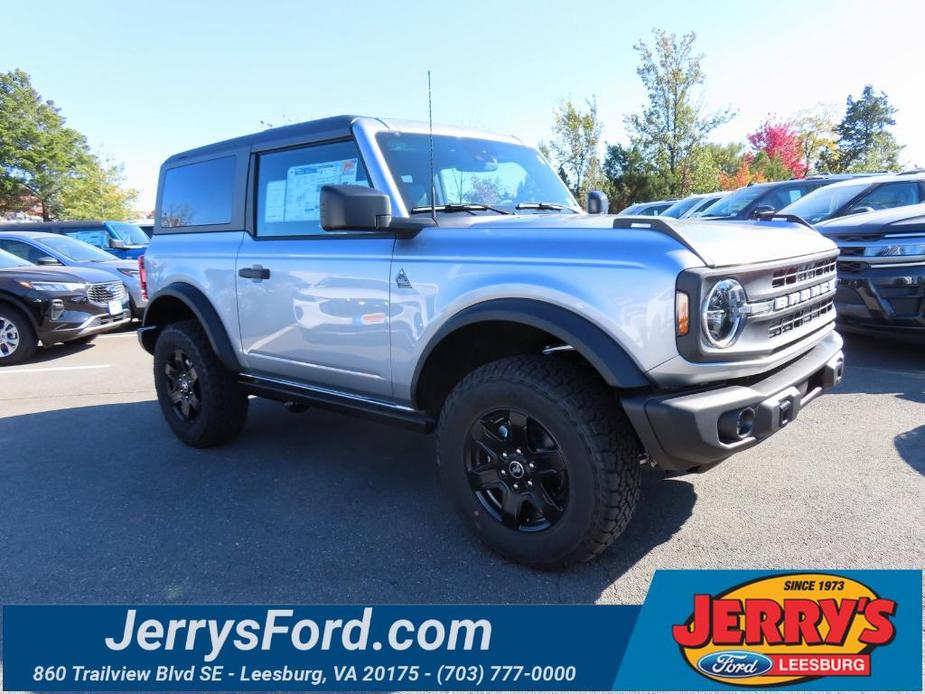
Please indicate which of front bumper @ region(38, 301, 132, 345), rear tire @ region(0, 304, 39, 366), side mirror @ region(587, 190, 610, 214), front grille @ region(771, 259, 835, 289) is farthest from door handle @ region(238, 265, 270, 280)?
rear tire @ region(0, 304, 39, 366)

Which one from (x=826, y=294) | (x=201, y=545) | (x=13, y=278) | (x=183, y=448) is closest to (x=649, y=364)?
(x=826, y=294)

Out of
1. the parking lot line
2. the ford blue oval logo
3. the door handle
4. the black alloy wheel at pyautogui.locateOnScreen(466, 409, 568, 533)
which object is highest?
the door handle

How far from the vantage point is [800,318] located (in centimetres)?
266

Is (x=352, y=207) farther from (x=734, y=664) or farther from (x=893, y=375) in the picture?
(x=893, y=375)

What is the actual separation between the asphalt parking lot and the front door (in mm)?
694

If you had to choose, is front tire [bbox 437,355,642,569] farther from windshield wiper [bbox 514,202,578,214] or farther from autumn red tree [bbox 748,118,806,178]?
autumn red tree [bbox 748,118,806,178]

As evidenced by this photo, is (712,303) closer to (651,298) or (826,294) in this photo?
(651,298)

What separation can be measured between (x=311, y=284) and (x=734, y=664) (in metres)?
2.49

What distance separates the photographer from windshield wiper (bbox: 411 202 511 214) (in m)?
3.01

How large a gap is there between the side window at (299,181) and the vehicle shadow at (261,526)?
147 cm

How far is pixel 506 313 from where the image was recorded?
245 cm

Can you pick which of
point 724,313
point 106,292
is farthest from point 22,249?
point 724,313

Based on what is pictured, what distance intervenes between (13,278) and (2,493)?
5097mm

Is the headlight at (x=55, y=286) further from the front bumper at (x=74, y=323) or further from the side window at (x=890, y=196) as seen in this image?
the side window at (x=890, y=196)
